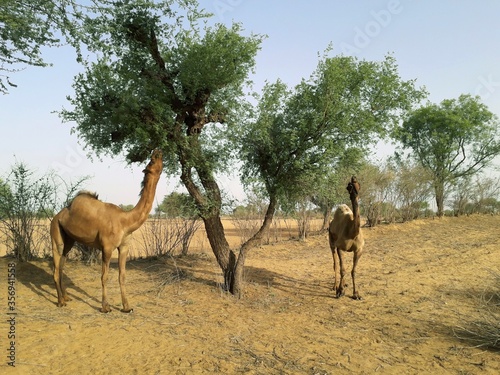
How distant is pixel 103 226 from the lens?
22.3ft

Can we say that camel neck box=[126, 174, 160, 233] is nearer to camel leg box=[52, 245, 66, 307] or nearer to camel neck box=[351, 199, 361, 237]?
camel leg box=[52, 245, 66, 307]

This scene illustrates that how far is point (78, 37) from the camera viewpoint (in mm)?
6922

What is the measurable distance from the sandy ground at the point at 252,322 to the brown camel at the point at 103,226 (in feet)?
2.23

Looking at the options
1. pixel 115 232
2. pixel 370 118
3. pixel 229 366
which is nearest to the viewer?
pixel 229 366

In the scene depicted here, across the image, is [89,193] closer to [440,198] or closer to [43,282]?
[43,282]

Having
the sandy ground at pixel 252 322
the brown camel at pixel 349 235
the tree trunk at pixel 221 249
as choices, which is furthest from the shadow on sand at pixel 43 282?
the brown camel at pixel 349 235

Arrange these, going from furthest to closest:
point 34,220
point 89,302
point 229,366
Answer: point 34,220 → point 89,302 → point 229,366

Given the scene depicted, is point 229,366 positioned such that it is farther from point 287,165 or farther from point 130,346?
point 287,165

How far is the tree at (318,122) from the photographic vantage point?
26.6 ft

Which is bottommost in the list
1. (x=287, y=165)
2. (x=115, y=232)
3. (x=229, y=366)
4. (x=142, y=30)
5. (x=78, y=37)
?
(x=229, y=366)

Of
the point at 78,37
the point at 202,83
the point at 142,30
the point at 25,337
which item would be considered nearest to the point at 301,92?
the point at 202,83

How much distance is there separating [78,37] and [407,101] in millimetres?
6814

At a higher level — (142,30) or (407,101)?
(142,30)

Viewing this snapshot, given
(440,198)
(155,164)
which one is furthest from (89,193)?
(440,198)
